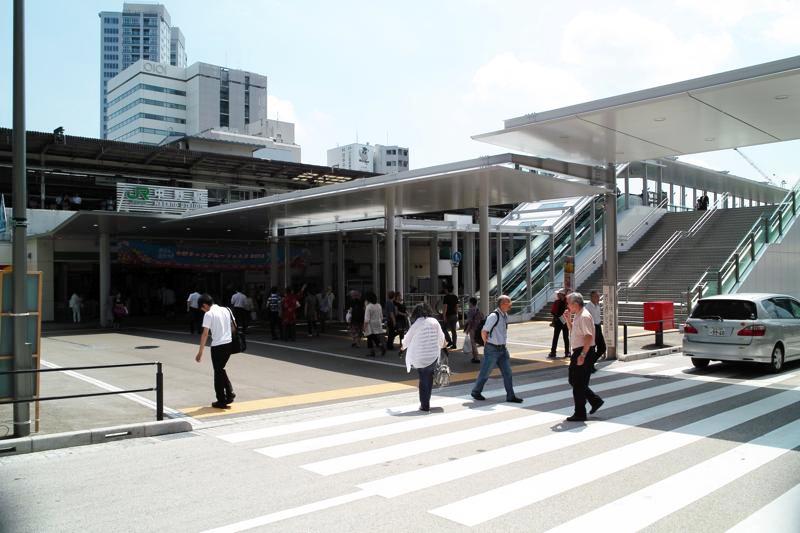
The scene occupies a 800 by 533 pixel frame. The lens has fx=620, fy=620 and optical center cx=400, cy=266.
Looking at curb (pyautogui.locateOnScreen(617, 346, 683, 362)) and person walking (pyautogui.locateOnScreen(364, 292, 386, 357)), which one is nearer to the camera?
curb (pyautogui.locateOnScreen(617, 346, 683, 362))

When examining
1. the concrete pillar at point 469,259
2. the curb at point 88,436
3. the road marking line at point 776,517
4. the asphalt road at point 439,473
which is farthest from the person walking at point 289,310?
the road marking line at point 776,517

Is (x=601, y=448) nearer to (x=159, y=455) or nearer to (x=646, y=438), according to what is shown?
(x=646, y=438)

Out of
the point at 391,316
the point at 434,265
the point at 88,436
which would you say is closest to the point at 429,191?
the point at 391,316

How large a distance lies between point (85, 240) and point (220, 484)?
1079 inches

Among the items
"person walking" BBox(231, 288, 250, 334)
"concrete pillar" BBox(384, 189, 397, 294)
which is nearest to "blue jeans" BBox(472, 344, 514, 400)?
"concrete pillar" BBox(384, 189, 397, 294)

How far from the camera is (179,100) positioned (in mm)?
133625

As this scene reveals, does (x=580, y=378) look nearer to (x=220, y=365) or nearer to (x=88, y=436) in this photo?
(x=220, y=365)

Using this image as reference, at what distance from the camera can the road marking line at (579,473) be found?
5.34 meters

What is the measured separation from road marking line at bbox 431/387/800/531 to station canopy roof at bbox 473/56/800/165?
542 cm

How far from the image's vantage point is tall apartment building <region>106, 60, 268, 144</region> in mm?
129625

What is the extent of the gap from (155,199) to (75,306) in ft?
22.6

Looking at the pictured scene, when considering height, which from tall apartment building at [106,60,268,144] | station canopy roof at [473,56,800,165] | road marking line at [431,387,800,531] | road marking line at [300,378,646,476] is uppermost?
tall apartment building at [106,60,268,144]

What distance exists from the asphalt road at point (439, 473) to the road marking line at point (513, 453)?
27 millimetres

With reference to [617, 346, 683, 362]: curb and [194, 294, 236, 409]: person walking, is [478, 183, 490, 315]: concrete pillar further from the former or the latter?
[194, 294, 236, 409]: person walking
